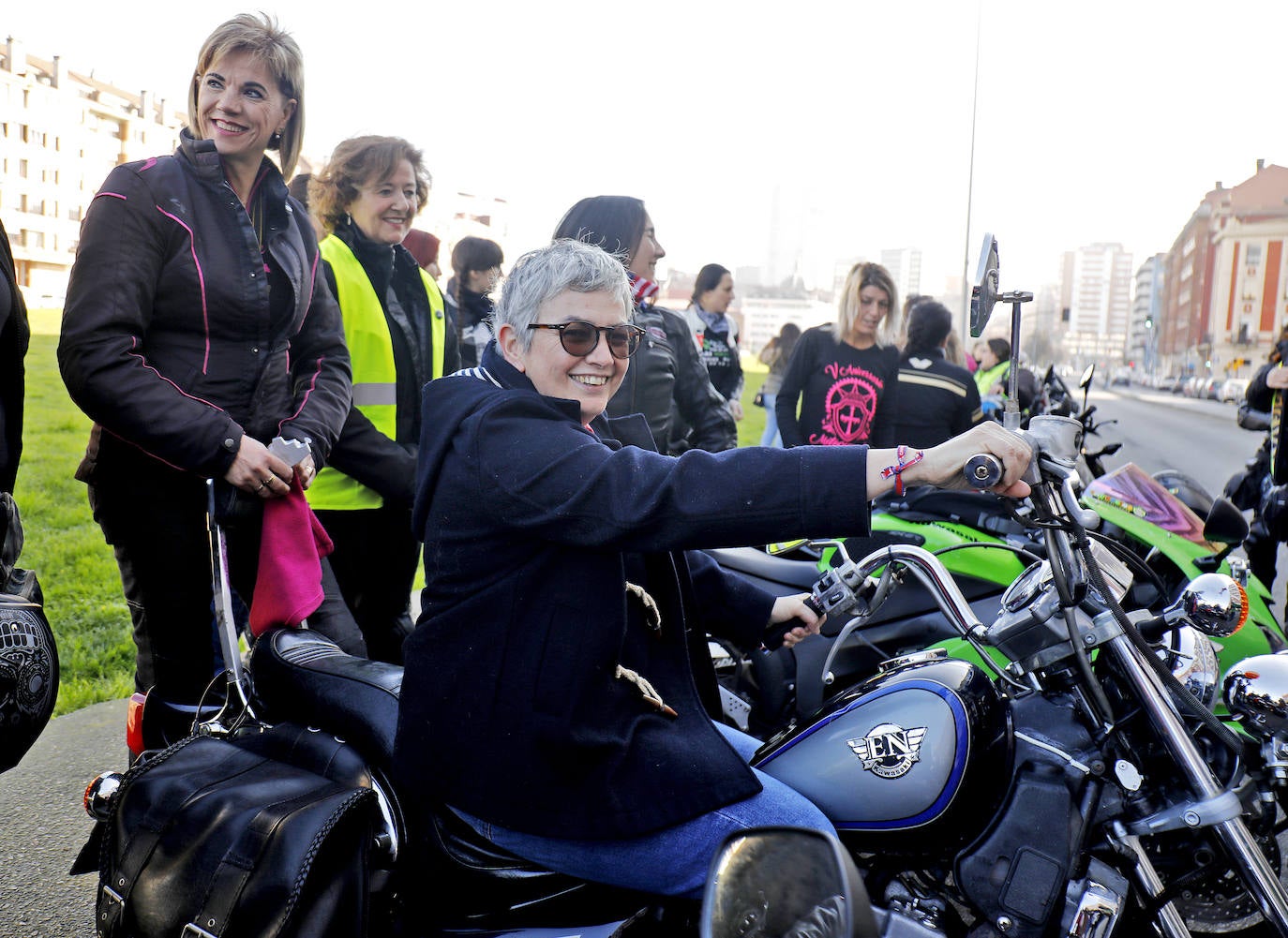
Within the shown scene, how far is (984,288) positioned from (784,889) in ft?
3.76

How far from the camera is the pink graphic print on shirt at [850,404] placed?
5.60 meters

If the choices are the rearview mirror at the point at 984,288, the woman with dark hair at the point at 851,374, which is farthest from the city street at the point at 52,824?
the woman with dark hair at the point at 851,374

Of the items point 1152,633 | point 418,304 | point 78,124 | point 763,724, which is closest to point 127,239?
point 418,304

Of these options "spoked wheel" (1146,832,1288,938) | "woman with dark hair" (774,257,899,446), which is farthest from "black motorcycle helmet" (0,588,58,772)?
"woman with dark hair" (774,257,899,446)

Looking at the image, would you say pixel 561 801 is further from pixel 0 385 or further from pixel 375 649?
pixel 375 649

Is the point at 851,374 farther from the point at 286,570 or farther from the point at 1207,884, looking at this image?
the point at 1207,884

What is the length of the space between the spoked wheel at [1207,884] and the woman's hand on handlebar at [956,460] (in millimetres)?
717

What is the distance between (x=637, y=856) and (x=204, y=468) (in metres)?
1.49

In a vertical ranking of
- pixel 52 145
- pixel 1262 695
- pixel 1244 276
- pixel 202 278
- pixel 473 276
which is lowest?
pixel 1262 695

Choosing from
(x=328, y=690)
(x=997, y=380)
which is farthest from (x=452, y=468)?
(x=997, y=380)

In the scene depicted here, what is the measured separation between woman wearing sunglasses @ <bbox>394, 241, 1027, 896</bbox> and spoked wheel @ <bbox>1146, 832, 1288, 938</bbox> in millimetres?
622

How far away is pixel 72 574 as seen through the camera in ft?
20.9

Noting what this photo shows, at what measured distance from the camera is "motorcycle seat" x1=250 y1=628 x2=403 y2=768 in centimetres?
196

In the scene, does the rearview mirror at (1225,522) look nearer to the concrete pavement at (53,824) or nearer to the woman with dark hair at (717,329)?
the concrete pavement at (53,824)
